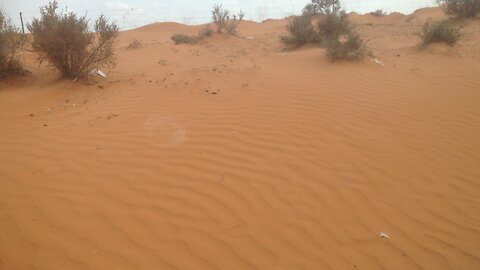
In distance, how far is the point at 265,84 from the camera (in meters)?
6.43

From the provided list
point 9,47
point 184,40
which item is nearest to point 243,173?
point 9,47

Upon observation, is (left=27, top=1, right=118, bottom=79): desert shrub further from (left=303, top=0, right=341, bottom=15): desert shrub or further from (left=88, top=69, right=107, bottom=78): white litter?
(left=303, top=0, right=341, bottom=15): desert shrub

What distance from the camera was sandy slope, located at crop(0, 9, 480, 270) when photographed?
2.71m

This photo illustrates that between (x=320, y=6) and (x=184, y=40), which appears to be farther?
(x=320, y=6)

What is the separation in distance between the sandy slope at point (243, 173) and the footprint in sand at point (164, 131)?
3 centimetres

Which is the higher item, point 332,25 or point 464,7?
point 464,7

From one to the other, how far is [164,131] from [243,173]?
150 centimetres

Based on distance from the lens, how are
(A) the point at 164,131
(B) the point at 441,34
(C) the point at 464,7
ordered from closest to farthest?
(A) the point at 164,131 < (B) the point at 441,34 < (C) the point at 464,7

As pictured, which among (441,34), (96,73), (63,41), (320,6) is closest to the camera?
(63,41)

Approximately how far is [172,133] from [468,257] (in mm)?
3422

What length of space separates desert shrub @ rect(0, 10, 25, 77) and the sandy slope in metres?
0.61

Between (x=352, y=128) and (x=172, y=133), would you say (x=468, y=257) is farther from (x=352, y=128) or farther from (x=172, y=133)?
(x=172, y=133)

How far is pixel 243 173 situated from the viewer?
12.1 ft

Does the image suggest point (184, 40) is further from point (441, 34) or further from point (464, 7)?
point (464, 7)
